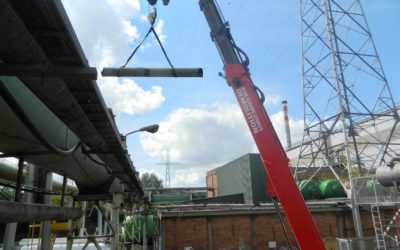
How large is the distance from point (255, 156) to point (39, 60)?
1143 inches

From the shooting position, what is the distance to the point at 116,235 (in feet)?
30.4

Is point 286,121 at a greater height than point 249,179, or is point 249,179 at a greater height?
point 286,121

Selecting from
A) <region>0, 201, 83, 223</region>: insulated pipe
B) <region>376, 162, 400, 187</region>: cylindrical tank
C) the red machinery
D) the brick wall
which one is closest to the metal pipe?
<region>0, 201, 83, 223</region>: insulated pipe

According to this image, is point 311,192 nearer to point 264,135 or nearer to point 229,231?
point 229,231

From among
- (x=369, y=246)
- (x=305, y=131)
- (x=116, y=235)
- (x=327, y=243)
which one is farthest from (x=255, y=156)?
(x=116, y=235)

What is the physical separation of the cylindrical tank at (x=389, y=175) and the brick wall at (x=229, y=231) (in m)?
8.99

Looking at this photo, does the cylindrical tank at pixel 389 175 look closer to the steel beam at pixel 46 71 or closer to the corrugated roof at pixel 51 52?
the corrugated roof at pixel 51 52

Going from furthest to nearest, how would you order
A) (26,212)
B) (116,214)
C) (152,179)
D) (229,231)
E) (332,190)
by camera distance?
1. (152,179)
2. (332,190)
3. (229,231)
4. (116,214)
5. (26,212)

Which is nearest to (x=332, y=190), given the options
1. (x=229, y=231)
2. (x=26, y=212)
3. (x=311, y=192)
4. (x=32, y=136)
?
(x=311, y=192)

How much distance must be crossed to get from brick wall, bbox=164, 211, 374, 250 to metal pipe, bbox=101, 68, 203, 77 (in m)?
16.0

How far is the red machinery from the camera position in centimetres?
746

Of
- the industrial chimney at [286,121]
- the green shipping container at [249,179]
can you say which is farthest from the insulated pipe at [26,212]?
the industrial chimney at [286,121]

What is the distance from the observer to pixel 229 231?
A: 19.1m

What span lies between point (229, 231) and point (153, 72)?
17.1m
